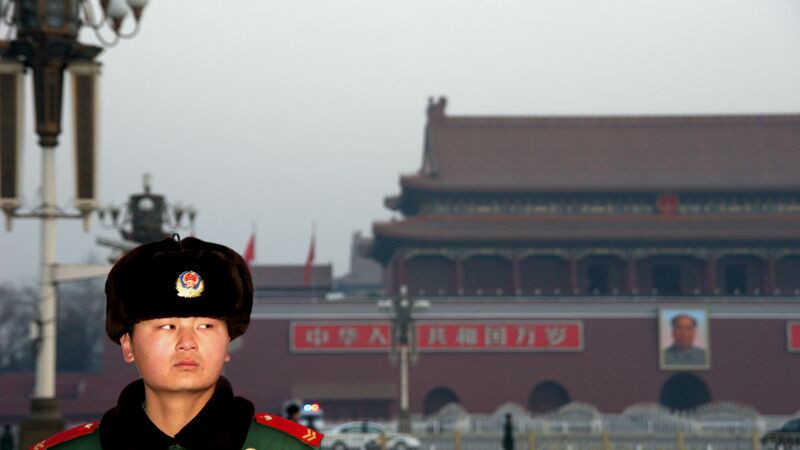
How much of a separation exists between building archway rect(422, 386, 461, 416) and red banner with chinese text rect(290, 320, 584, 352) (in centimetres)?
124

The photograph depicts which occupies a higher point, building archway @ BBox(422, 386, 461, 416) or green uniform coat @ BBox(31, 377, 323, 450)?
green uniform coat @ BBox(31, 377, 323, 450)

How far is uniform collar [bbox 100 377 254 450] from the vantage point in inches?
106

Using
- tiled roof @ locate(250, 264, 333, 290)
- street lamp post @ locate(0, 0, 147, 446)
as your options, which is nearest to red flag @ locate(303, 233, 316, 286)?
tiled roof @ locate(250, 264, 333, 290)

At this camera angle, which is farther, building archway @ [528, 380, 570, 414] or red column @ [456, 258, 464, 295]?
red column @ [456, 258, 464, 295]

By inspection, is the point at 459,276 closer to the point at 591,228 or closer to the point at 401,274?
the point at 401,274

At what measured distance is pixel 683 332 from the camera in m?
41.8

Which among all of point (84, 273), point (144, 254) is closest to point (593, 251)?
point (84, 273)

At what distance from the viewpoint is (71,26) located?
43.3 ft

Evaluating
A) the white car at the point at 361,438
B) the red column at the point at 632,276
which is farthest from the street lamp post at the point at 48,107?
the red column at the point at 632,276

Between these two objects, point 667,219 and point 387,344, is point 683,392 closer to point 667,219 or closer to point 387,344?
point 667,219

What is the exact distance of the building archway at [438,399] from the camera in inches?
1629

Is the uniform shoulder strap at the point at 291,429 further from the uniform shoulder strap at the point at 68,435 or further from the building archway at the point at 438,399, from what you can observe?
the building archway at the point at 438,399

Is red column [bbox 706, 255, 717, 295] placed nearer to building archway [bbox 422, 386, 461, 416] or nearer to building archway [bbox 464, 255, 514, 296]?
building archway [bbox 464, 255, 514, 296]

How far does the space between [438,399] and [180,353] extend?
128ft
